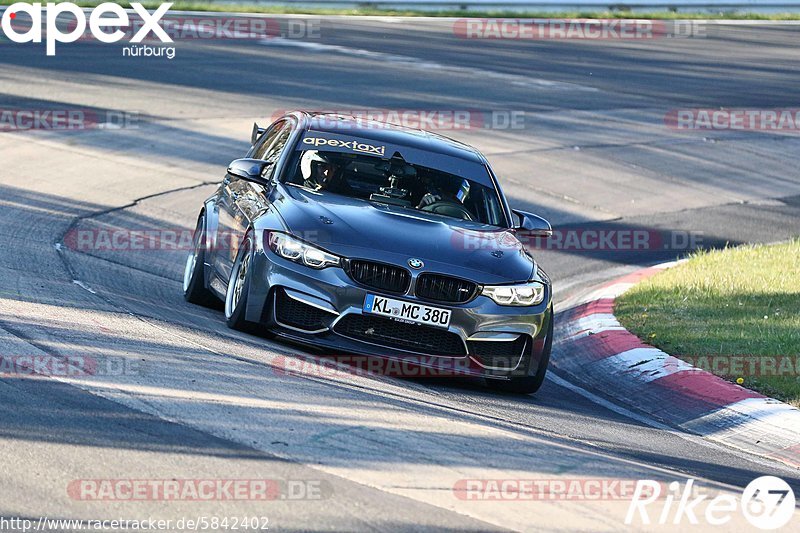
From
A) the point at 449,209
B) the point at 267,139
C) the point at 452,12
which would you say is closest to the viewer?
the point at 449,209

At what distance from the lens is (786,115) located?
24578 mm

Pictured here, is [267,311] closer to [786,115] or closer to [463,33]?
[786,115]

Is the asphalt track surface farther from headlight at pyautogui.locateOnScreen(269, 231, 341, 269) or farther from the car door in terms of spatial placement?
headlight at pyautogui.locateOnScreen(269, 231, 341, 269)

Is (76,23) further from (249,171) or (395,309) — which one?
(395,309)

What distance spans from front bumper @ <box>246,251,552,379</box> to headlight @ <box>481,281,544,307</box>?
0.04 metres

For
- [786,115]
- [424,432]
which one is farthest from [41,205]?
[786,115]

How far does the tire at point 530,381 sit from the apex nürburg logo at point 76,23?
1697 cm

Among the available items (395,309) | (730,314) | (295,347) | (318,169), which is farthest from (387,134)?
(730,314)

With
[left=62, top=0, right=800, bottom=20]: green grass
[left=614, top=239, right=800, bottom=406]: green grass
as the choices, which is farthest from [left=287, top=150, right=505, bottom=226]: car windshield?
[left=62, top=0, right=800, bottom=20]: green grass

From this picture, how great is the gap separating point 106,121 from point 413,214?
10329mm

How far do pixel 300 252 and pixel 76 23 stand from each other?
70.0ft

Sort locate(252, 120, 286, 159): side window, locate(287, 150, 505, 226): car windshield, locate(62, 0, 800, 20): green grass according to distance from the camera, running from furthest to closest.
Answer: locate(62, 0, 800, 20): green grass
locate(252, 120, 286, 159): side window
locate(287, 150, 505, 226): car windshield

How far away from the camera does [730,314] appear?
1071 centimetres

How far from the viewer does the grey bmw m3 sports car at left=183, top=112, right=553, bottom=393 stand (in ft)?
25.8
